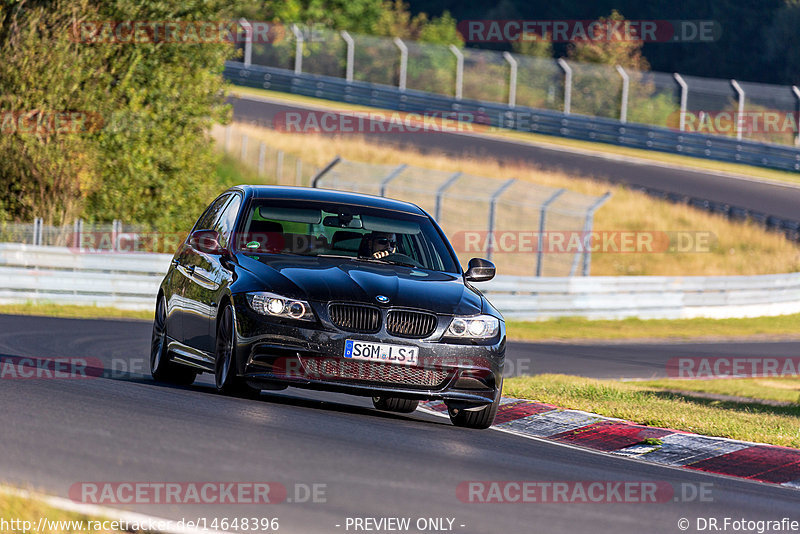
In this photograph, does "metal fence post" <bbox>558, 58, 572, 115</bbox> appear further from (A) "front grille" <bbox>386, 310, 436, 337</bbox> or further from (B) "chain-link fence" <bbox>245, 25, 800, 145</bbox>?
(A) "front grille" <bbox>386, 310, 436, 337</bbox>

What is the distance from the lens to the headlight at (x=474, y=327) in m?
9.24

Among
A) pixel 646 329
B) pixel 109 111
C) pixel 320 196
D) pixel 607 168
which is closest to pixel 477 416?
pixel 320 196

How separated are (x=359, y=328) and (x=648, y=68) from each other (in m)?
65.4

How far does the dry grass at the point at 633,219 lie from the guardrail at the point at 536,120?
568cm

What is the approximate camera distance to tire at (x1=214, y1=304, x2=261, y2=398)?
30.2ft

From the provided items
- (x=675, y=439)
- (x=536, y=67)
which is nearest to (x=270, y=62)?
(x=536, y=67)

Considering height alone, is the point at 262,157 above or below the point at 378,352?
below

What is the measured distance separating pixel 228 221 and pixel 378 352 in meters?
2.20

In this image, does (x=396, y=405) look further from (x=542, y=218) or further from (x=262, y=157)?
(x=262, y=157)

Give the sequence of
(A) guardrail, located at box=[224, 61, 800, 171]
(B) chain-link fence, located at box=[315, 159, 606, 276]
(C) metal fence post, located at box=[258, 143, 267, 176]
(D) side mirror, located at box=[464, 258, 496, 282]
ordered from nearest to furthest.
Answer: (D) side mirror, located at box=[464, 258, 496, 282]
(B) chain-link fence, located at box=[315, 159, 606, 276]
(C) metal fence post, located at box=[258, 143, 267, 176]
(A) guardrail, located at box=[224, 61, 800, 171]

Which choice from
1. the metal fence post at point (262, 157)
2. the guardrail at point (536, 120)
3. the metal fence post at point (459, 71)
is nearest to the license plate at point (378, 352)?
the metal fence post at point (262, 157)

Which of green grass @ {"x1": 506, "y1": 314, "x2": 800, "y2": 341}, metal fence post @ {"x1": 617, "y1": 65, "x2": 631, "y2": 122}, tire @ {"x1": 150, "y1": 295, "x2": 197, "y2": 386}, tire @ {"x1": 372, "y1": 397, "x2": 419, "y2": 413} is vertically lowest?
green grass @ {"x1": 506, "y1": 314, "x2": 800, "y2": 341}

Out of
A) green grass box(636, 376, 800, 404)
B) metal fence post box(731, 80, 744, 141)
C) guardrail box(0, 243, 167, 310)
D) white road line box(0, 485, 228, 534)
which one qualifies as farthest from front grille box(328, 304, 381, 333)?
metal fence post box(731, 80, 744, 141)

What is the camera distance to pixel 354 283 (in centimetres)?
923
